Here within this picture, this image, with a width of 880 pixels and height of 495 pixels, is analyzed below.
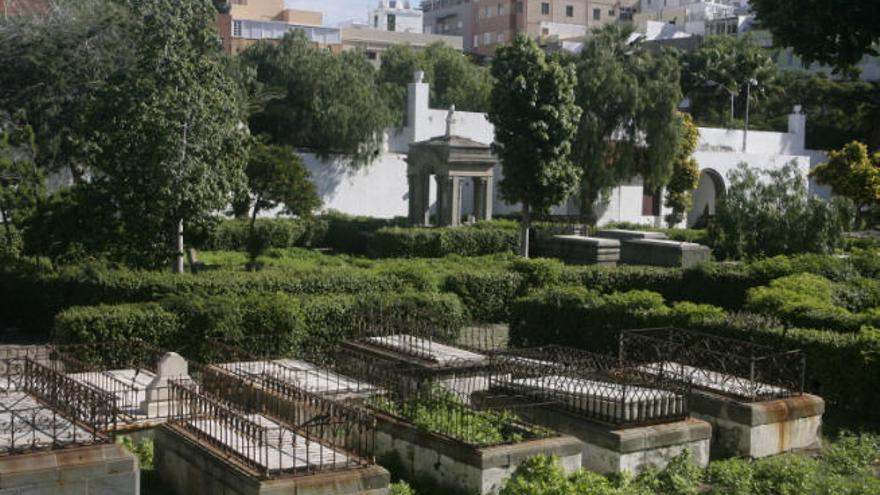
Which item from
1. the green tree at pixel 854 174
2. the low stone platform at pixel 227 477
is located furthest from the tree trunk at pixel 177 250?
the green tree at pixel 854 174

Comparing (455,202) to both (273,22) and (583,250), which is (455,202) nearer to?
(583,250)

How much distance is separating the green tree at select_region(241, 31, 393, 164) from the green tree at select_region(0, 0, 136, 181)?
9610 millimetres

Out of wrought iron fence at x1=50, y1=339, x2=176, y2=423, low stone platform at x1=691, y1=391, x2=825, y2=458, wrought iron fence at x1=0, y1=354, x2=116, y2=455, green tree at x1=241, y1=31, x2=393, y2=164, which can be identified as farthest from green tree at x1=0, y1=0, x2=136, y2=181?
low stone platform at x1=691, y1=391, x2=825, y2=458

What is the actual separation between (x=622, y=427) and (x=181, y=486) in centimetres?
466

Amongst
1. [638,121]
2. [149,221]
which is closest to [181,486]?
[149,221]

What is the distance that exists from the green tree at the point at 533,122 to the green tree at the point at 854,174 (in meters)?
16.6

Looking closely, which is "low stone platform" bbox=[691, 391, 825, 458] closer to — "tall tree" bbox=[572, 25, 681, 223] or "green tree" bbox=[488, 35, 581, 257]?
"green tree" bbox=[488, 35, 581, 257]

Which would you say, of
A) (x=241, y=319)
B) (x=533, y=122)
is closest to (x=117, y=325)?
(x=241, y=319)

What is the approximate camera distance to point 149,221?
21.3m

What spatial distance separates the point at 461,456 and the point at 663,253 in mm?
19280

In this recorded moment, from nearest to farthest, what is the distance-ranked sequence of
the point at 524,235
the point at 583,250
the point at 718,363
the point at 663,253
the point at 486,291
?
the point at 718,363
the point at 486,291
the point at 663,253
the point at 583,250
the point at 524,235

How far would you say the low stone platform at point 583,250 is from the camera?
30062mm

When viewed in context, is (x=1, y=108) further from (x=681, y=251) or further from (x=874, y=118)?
(x=874, y=118)

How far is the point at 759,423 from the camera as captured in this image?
12.2 metres
